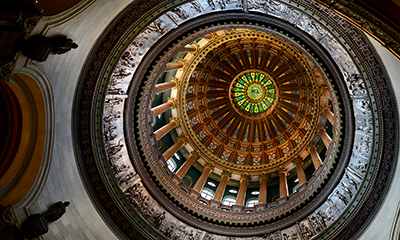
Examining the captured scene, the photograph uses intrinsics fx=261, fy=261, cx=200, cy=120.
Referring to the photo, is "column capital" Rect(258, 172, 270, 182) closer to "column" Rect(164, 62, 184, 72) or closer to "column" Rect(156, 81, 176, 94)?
"column" Rect(156, 81, 176, 94)

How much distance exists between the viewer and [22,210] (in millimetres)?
8953

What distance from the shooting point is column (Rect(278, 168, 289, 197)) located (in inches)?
794

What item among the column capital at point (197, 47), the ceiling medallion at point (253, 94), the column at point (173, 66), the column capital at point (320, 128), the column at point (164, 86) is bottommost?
the column capital at point (320, 128)

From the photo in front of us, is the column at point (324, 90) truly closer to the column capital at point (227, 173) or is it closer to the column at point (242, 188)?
the column at point (242, 188)

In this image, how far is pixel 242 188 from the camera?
2283 cm

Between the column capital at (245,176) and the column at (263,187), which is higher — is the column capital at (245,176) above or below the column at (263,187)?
above

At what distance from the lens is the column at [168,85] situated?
1981 centimetres

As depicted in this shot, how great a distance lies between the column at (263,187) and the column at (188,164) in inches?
243

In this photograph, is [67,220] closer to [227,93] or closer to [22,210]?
[22,210]

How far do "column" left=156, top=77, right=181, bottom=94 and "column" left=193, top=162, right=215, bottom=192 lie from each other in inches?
317

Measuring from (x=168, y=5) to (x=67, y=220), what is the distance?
10.4m

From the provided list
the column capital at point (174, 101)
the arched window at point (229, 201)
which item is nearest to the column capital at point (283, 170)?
the arched window at point (229, 201)

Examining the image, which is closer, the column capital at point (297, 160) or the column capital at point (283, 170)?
the column capital at point (297, 160)

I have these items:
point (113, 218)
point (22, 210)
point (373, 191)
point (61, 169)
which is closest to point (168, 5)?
point (61, 169)
